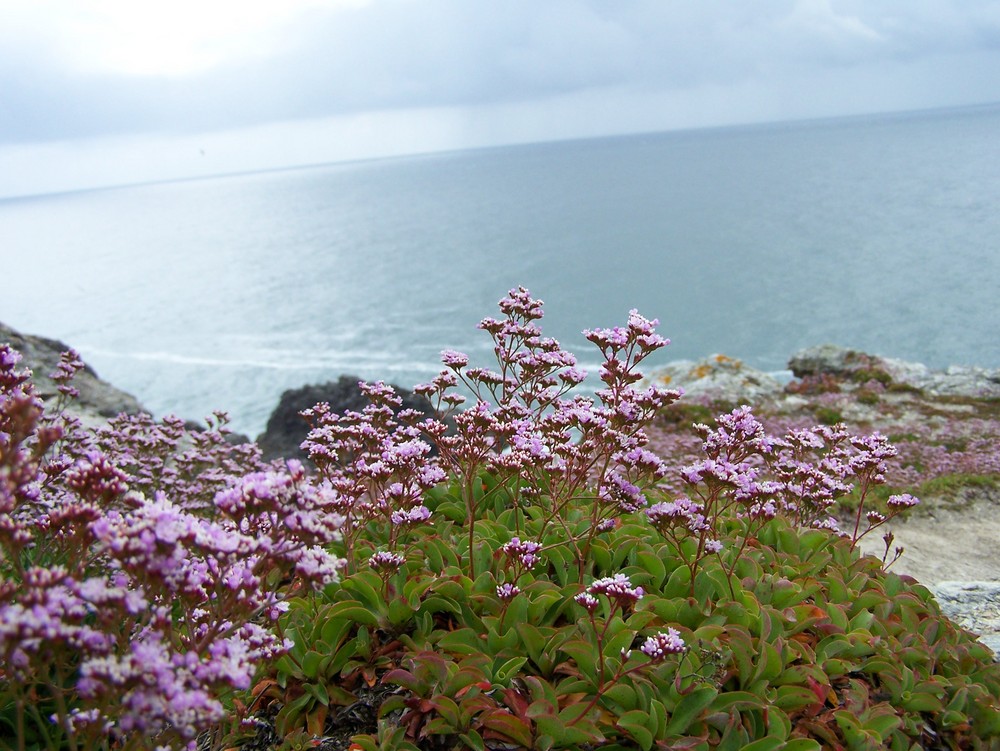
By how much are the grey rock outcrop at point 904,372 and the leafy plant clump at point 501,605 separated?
1850 centimetres

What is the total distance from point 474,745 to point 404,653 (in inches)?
35.8

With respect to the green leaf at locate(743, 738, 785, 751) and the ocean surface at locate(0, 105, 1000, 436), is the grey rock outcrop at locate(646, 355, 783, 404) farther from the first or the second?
the green leaf at locate(743, 738, 785, 751)

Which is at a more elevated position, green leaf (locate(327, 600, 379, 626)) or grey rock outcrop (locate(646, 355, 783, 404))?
green leaf (locate(327, 600, 379, 626))

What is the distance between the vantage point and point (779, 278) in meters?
54.3

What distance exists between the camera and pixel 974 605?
24.2 feet

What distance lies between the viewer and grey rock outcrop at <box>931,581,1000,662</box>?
22.5ft

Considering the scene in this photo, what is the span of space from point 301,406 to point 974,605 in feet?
42.5

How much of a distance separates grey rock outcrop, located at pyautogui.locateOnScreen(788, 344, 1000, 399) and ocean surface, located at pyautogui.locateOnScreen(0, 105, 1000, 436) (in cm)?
1034

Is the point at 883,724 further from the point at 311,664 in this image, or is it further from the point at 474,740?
the point at 311,664

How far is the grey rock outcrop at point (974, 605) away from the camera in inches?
270

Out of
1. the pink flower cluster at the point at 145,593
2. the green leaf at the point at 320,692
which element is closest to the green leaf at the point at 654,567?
the green leaf at the point at 320,692

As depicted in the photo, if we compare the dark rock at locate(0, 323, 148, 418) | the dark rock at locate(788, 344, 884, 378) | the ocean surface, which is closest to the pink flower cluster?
the dark rock at locate(0, 323, 148, 418)

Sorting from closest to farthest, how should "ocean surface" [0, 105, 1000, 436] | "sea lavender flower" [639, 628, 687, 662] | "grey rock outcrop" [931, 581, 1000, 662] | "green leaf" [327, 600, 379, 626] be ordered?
"sea lavender flower" [639, 628, 687, 662], "green leaf" [327, 600, 379, 626], "grey rock outcrop" [931, 581, 1000, 662], "ocean surface" [0, 105, 1000, 436]

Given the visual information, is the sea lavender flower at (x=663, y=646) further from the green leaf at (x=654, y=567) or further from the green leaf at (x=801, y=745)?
the green leaf at (x=654, y=567)
